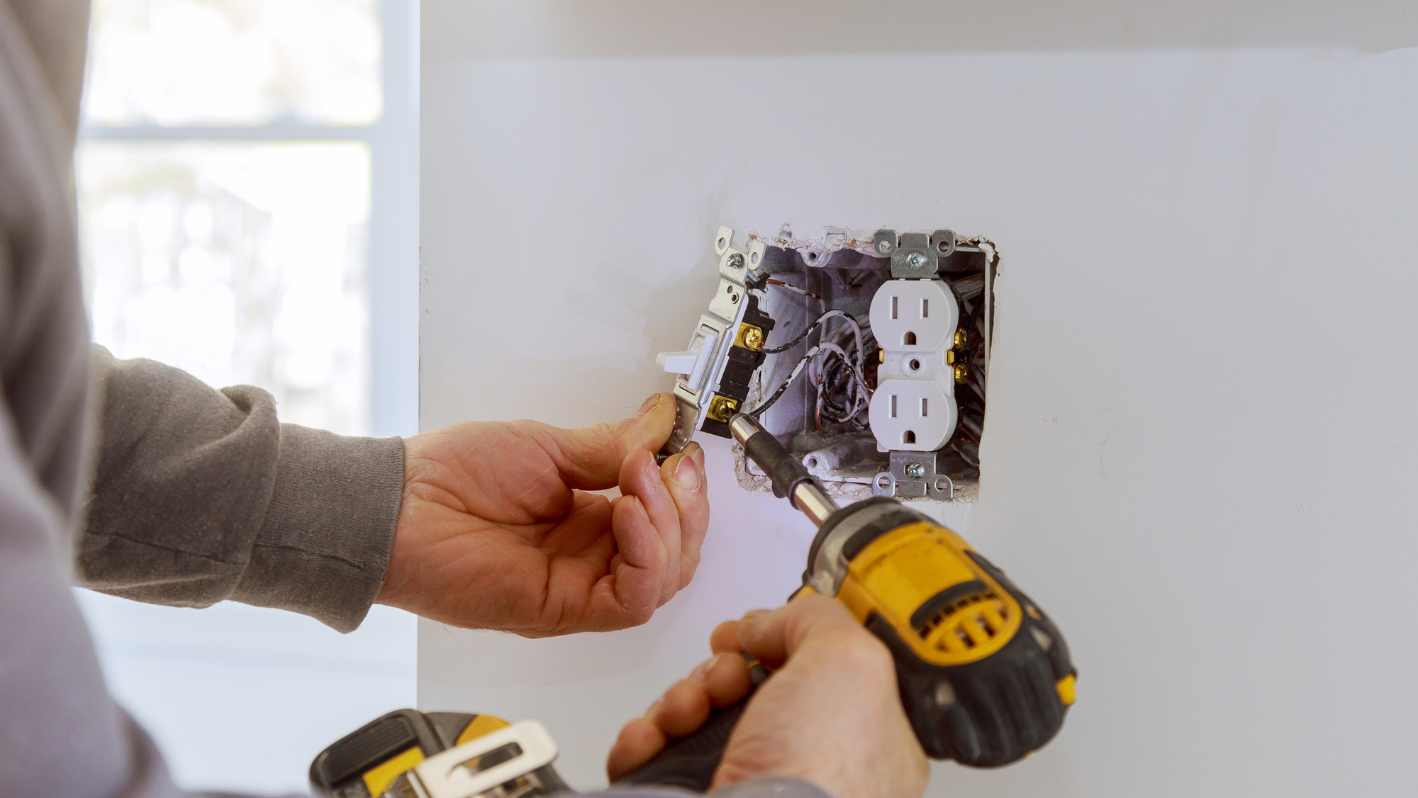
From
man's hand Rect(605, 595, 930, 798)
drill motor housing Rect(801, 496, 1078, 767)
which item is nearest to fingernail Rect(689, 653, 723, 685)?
man's hand Rect(605, 595, 930, 798)

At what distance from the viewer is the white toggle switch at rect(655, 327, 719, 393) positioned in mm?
833

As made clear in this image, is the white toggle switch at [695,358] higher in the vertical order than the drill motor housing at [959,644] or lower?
higher

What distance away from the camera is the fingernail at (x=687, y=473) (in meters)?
0.85

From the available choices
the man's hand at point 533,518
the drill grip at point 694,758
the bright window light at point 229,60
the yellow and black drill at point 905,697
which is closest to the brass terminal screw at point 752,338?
the man's hand at point 533,518

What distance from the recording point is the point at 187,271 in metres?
1.50

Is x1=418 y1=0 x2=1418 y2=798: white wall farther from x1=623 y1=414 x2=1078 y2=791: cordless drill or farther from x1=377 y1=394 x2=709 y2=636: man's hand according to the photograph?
x1=623 y1=414 x2=1078 y2=791: cordless drill

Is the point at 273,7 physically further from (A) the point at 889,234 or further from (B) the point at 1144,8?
(B) the point at 1144,8

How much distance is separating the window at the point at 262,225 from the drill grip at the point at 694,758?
86 centimetres

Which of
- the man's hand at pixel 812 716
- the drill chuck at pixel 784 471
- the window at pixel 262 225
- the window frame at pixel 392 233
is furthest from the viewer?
the window at pixel 262 225

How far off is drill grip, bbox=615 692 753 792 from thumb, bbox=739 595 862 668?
39 mm

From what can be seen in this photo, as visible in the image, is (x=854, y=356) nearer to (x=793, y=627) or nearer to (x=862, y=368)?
(x=862, y=368)

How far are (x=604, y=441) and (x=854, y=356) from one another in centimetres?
33

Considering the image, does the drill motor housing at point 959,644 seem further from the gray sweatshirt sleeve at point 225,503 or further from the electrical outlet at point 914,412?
the gray sweatshirt sleeve at point 225,503

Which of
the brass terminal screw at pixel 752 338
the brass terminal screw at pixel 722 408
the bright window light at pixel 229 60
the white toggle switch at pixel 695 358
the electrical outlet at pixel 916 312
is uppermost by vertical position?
the bright window light at pixel 229 60
